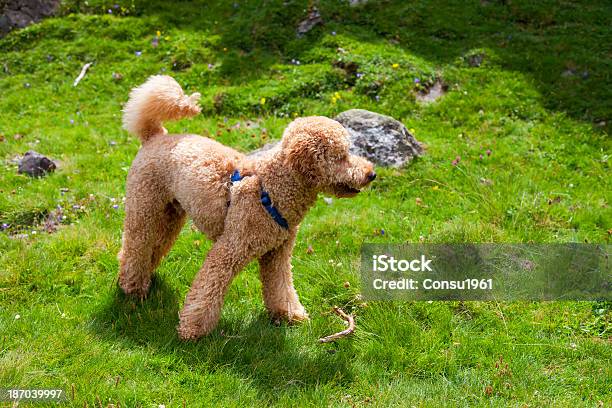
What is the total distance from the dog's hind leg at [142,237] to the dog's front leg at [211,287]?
76 centimetres

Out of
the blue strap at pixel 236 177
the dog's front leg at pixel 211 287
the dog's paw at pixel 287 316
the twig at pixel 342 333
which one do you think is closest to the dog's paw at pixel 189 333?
the dog's front leg at pixel 211 287

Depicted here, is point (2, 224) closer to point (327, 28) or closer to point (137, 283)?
point (137, 283)

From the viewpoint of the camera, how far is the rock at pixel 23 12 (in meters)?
10.9

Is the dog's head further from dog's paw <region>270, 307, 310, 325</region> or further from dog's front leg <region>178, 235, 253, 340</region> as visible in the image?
dog's paw <region>270, 307, 310, 325</region>

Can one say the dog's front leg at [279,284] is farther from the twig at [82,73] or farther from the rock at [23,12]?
the rock at [23,12]

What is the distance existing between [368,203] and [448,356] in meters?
2.53

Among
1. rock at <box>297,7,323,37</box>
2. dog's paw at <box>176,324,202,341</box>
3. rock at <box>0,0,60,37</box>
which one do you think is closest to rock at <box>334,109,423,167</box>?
dog's paw at <box>176,324,202,341</box>

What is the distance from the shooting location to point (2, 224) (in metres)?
5.68

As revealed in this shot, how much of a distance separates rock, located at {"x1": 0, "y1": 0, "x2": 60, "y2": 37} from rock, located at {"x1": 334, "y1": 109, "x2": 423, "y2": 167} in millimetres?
7879

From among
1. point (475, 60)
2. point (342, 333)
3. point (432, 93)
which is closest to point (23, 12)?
point (432, 93)

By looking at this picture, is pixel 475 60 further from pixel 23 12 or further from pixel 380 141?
pixel 23 12

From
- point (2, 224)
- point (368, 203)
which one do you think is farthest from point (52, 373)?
point (368, 203)

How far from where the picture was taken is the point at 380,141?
22.6 feet

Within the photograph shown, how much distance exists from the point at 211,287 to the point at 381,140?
3.67m
